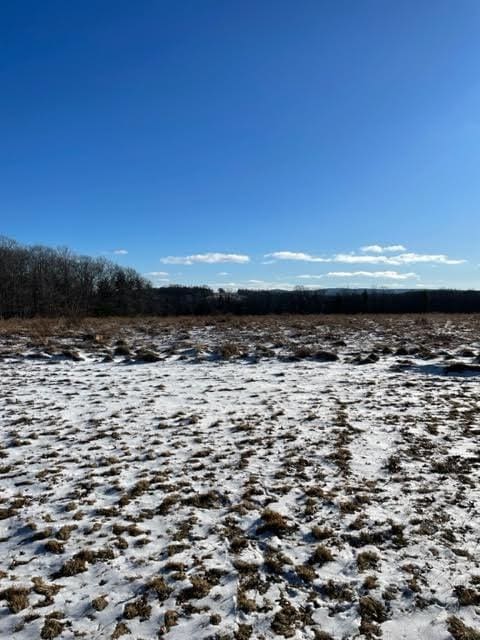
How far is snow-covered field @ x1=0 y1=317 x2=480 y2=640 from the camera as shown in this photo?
11.2 feet

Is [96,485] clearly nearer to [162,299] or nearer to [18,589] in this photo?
[18,589]

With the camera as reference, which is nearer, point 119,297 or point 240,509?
point 240,509

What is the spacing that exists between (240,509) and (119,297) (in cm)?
6244

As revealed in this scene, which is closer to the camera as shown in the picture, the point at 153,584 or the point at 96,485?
the point at 153,584

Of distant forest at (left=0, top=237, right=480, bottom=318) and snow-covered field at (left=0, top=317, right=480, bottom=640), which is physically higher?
distant forest at (left=0, top=237, right=480, bottom=318)

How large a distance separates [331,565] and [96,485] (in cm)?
358

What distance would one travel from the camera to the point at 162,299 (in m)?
77.6

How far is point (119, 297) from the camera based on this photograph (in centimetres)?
6366

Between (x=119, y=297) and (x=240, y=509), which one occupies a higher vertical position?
(x=119, y=297)

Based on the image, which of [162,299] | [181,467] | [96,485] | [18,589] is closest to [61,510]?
[96,485]

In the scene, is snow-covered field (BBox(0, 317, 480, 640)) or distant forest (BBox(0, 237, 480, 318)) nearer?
snow-covered field (BBox(0, 317, 480, 640))

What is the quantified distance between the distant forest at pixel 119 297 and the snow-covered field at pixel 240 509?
3629 centimetres

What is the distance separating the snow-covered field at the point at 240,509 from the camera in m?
3.41

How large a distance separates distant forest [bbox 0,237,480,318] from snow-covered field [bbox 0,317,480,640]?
36.3m
